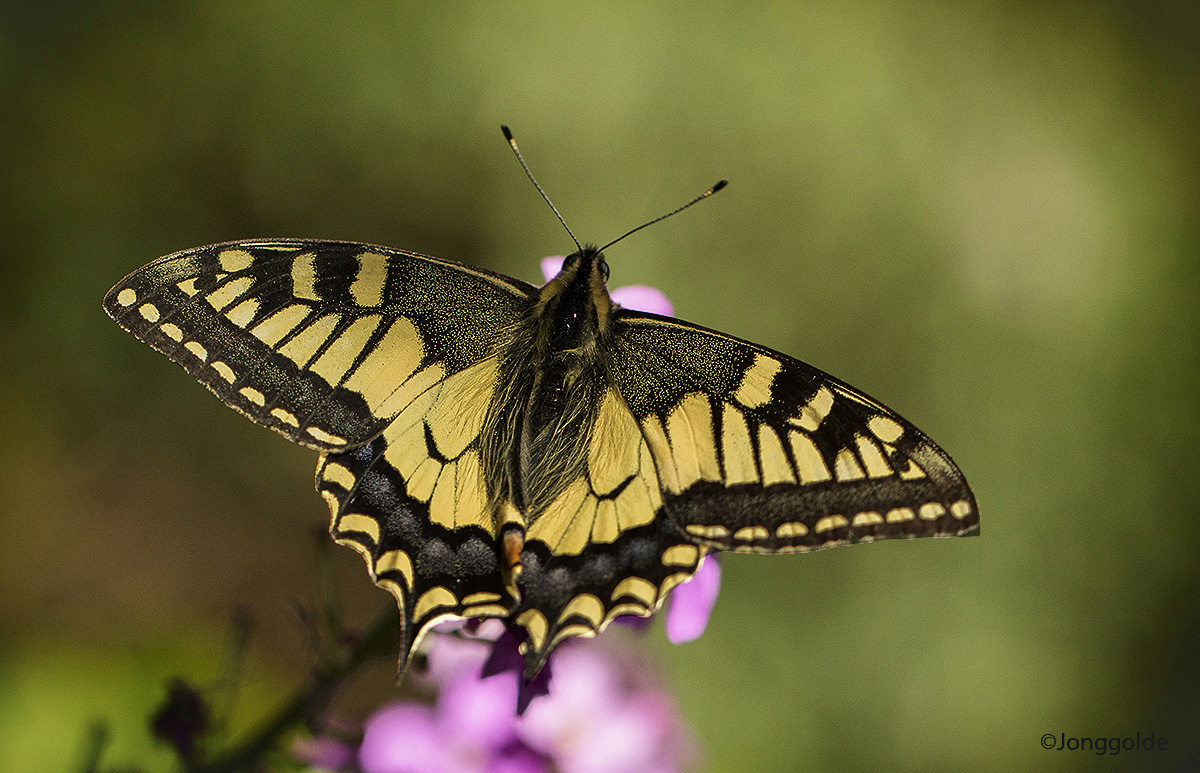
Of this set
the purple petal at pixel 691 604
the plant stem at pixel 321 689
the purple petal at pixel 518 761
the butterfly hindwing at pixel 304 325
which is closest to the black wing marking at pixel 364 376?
the butterfly hindwing at pixel 304 325

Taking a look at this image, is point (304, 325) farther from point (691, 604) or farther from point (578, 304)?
point (691, 604)

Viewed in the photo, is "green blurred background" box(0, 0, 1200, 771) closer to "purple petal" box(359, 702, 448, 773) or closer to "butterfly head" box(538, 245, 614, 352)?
"purple petal" box(359, 702, 448, 773)

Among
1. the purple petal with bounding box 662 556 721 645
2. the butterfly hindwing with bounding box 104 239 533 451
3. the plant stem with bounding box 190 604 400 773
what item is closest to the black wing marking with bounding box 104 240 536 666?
the butterfly hindwing with bounding box 104 239 533 451

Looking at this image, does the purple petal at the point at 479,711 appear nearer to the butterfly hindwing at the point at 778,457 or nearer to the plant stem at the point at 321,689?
the plant stem at the point at 321,689

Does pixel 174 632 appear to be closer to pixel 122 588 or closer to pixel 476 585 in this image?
pixel 122 588

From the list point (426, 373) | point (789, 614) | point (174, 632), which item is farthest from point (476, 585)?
point (789, 614)

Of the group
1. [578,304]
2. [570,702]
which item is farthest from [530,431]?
[570,702]
